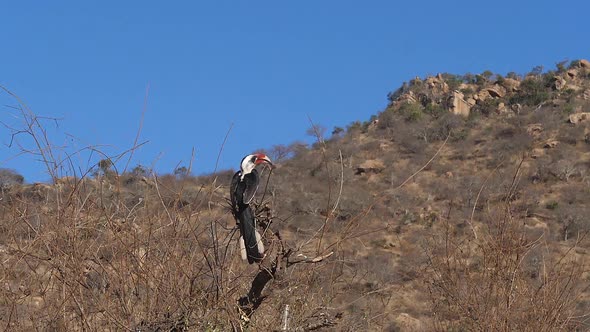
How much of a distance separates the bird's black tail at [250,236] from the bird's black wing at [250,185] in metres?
Result: 0.06

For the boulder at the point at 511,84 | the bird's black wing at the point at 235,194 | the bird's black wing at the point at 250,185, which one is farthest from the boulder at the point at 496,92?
the bird's black wing at the point at 235,194

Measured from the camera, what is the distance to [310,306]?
5141 mm

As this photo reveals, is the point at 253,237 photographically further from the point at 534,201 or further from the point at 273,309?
the point at 534,201

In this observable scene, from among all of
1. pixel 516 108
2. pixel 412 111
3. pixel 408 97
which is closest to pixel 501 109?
pixel 516 108

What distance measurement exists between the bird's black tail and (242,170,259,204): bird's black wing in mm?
64

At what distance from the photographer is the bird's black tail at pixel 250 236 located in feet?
15.3

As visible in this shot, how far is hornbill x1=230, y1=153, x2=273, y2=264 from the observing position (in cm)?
470

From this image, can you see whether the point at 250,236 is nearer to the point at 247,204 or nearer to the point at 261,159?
the point at 247,204

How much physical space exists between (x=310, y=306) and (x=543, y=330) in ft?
4.38

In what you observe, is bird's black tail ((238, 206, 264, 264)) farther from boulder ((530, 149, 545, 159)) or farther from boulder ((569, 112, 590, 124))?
boulder ((569, 112, 590, 124))

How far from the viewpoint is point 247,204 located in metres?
4.91

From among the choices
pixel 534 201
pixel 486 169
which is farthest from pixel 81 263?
pixel 486 169

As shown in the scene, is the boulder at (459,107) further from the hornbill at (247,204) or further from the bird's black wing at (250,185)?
the bird's black wing at (250,185)

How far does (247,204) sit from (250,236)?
0.81 ft
